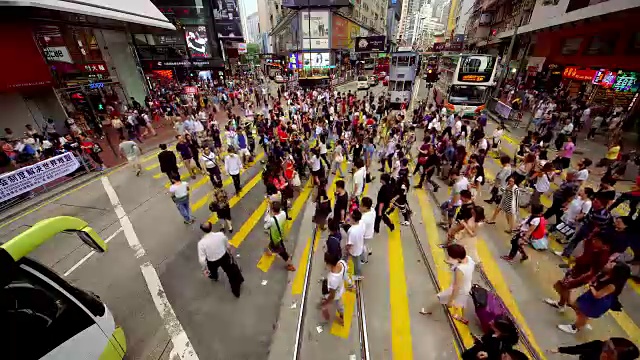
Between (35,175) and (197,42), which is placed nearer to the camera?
(35,175)

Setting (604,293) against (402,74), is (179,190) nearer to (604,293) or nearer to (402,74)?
(604,293)

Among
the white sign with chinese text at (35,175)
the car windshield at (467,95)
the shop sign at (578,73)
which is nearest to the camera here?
the white sign with chinese text at (35,175)

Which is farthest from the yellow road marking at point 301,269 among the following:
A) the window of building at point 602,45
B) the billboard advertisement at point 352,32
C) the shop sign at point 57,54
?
the billboard advertisement at point 352,32

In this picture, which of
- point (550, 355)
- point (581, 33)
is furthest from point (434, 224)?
point (581, 33)

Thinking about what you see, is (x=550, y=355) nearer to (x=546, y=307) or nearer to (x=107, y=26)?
(x=546, y=307)

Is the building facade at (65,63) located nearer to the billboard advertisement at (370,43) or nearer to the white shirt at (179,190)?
the white shirt at (179,190)

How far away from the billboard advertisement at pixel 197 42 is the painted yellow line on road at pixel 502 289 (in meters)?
31.0

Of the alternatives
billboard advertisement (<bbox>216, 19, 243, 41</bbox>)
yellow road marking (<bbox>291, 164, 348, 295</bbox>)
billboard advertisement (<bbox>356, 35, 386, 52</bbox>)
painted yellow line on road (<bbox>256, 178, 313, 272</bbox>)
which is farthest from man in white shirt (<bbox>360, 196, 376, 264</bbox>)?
billboard advertisement (<bbox>356, 35, 386, 52</bbox>)

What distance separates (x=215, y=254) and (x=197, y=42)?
2992 cm

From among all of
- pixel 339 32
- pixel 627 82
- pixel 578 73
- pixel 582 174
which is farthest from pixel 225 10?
pixel 582 174

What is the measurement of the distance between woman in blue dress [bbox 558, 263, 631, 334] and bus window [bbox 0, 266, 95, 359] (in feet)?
23.4

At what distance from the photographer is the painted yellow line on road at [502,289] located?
4527 mm

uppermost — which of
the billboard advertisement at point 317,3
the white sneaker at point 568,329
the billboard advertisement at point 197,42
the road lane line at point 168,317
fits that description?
the billboard advertisement at point 317,3

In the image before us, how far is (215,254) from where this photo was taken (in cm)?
487
